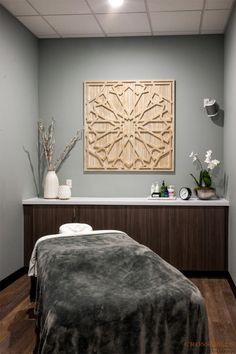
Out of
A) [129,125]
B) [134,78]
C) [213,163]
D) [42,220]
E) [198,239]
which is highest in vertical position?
[134,78]

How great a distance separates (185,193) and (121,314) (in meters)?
2.33

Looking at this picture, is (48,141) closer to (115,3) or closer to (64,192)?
(64,192)

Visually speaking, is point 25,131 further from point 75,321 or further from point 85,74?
point 75,321

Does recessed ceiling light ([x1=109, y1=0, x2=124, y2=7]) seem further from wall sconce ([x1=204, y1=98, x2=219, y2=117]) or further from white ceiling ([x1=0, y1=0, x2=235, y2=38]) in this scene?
wall sconce ([x1=204, y1=98, x2=219, y2=117])

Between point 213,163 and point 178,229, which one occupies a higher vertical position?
point 213,163

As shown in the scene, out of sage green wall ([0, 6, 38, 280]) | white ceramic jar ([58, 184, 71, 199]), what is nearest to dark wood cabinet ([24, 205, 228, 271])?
white ceramic jar ([58, 184, 71, 199])

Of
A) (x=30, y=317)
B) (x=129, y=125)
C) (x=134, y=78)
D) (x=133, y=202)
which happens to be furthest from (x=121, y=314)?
(x=134, y=78)

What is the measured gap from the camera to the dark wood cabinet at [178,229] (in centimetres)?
384

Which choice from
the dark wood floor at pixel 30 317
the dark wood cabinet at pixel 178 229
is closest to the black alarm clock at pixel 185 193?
the dark wood cabinet at pixel 178 229

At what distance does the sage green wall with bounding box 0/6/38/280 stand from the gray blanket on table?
1658 millimetres

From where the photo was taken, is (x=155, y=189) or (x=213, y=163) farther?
(x=155, y=189)

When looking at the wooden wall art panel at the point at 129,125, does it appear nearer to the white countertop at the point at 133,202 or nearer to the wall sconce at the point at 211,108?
the wall sconce at the point at 211,108

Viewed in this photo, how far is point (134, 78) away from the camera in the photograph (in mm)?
4266

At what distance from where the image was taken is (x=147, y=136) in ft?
14.0
